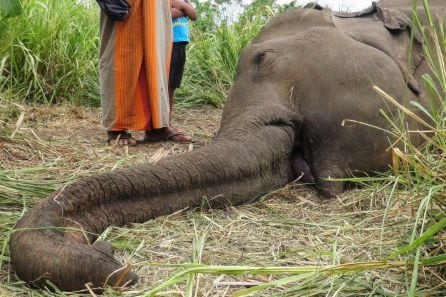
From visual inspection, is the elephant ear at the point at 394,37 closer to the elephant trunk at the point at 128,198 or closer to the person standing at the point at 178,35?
the elephant trunk at the point at 128,198

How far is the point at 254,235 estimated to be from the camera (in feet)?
10.1

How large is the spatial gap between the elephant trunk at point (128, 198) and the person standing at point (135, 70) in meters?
1.45

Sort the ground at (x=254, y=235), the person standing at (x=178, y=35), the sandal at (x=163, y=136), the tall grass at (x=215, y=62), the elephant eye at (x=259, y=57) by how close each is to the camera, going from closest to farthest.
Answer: the ground at (x=254, y=235), the elephant eye at (x=259, y=57), the sandal at (x=163, y=136), the person standing at (x=178, y=35), the tall grass at (x=215, y=62)

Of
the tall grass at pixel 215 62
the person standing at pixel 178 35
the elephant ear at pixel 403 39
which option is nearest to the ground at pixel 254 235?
the elephant ear at pixel 403 39

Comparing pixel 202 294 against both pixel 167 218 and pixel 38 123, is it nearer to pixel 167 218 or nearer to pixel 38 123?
pixel 167 218

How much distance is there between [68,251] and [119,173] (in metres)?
0.63

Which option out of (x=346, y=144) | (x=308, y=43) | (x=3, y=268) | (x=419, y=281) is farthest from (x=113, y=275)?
(x=308, y=43)

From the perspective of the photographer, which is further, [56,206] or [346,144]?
[346,144]

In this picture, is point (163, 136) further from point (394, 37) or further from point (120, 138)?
point (394, 37)

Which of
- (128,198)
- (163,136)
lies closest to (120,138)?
(163,136)

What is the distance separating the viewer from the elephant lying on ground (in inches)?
116

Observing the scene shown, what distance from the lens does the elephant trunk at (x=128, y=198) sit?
2.32 meters

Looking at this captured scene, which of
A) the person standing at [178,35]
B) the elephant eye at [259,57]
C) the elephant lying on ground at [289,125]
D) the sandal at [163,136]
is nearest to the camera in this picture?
the elephant lying on ground at [289,125]

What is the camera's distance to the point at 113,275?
7.56ft
